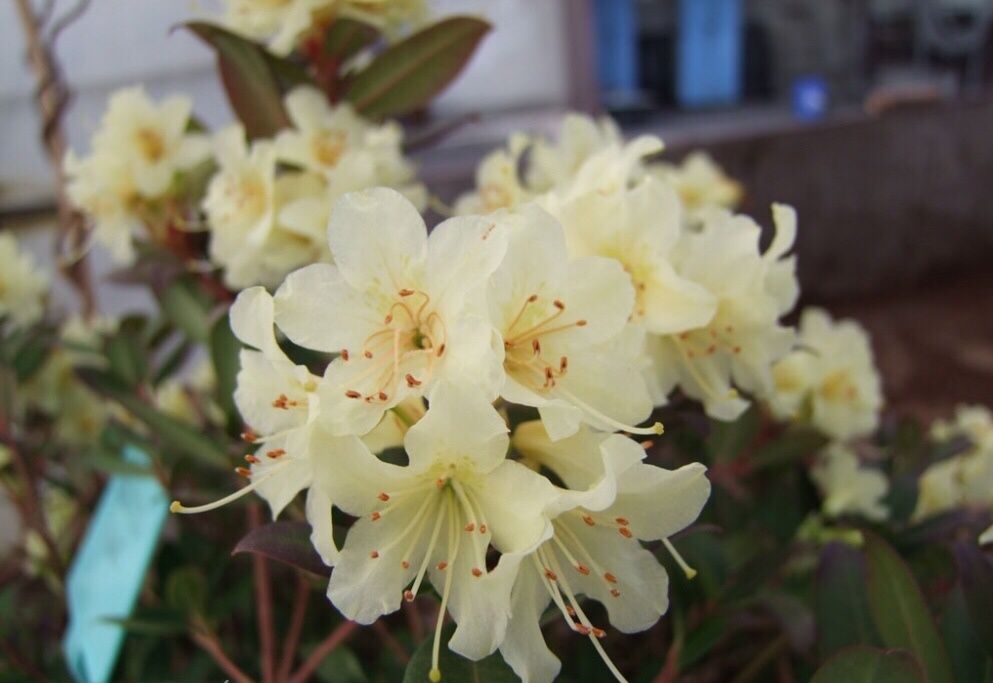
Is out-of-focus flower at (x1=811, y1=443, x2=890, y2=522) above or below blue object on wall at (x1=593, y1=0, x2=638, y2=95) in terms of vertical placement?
above

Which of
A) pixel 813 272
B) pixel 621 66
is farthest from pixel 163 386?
pixel 813 272

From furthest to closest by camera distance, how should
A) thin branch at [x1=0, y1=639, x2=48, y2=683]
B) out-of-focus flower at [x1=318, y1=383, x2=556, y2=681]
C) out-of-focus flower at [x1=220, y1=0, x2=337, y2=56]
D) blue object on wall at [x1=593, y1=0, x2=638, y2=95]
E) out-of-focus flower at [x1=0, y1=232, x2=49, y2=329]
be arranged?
blue object on wall at [x1=593, y1=0, x2=638, y2=95] → out-of-focus flower at [x1=0, y1=232, x2=49, y2=329] → thin branch at [x1=0, y1=639, x2=48, y2=683] → out-of-focus flower at [x1=220, y1=0, x2=337, y2=56] → out-of-focus flower at [x1=318, y1=383, x2=556, y2=681]

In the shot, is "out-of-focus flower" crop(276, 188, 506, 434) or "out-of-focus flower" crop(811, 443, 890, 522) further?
"out-of-focus flower" crop(811, 443, 890, 522)

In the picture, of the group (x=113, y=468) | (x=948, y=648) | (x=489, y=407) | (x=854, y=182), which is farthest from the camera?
(x=854, y=182)

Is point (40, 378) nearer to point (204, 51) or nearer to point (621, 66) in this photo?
point (204, 51)

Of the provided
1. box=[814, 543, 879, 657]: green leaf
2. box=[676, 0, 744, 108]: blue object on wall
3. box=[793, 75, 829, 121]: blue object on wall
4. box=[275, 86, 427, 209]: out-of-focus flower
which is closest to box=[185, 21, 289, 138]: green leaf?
box=[275, 86, 427, 209]: out-of-focus flower

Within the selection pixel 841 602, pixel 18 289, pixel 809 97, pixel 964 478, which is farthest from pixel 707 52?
pixel 841 602

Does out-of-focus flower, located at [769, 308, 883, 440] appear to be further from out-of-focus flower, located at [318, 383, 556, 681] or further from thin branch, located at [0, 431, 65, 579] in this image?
thin branch, located at [0, 431, 65, 579]
